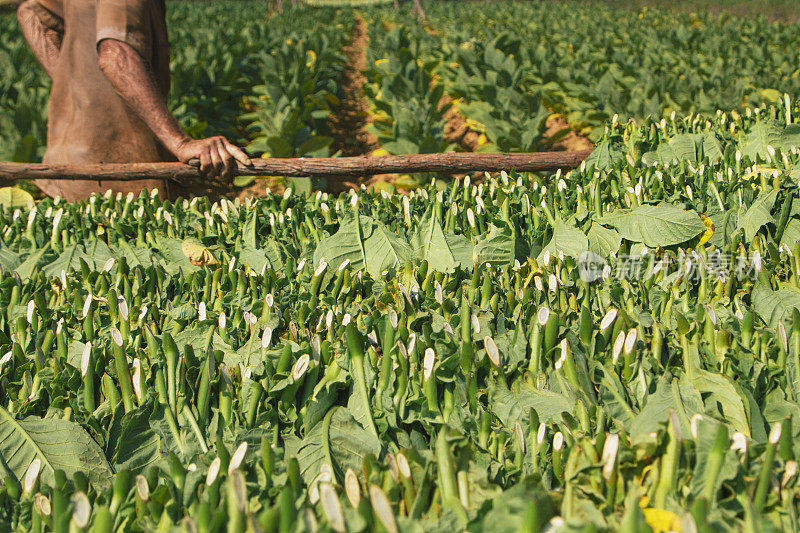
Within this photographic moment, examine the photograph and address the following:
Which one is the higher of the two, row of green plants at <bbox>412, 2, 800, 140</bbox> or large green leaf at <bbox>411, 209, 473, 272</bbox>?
row of green plants at <bbox>412, 2, 800, 140</bbox>

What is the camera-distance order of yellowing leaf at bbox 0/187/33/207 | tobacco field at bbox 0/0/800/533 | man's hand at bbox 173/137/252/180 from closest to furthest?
tobacco field at bbox 0/0/800/533 → man's hand at bbox 173/137/252/180 → yellowing leaf at bbox 0/187/33/207

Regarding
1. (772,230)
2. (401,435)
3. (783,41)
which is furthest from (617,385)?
(783,41)

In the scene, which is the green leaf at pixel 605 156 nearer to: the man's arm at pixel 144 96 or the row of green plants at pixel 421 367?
the row of green plants at pixel 421 367

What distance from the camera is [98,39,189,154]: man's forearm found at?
365 centimetres

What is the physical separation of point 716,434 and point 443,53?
1053cm

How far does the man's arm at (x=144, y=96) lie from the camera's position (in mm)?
3614

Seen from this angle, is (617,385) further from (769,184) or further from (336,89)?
(336,89)

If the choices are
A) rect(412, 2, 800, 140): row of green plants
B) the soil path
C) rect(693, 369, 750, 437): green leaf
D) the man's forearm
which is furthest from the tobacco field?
the soil path

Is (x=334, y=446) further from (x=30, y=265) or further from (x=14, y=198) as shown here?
(x=14, y=198)

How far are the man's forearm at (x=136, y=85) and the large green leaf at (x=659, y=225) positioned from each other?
2.60 metres

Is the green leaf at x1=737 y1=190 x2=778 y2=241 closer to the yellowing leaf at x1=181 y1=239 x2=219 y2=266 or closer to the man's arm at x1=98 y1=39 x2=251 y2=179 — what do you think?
the yellowing leaf at x1=181 y1=239 x2=219 y2=266

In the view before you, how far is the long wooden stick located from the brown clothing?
32cm

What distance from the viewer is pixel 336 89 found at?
976cm

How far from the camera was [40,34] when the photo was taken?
14.6 feet
